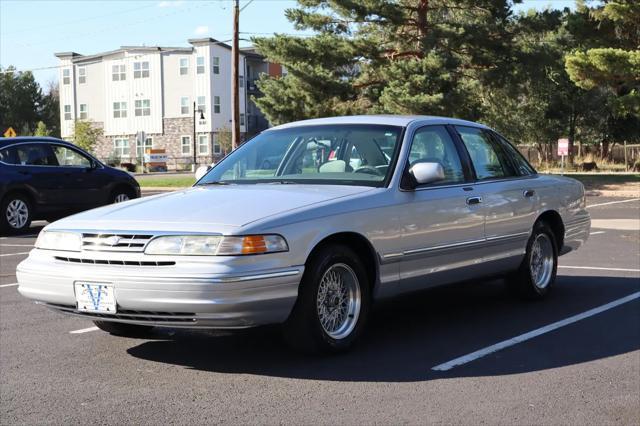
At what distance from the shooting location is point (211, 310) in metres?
4.89

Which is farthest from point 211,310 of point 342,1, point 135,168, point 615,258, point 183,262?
point 135,168

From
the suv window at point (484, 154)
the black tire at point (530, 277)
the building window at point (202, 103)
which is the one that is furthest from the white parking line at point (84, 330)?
the building window at point (202, 103)

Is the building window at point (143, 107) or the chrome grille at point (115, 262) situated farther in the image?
the building window at point (143, 107)

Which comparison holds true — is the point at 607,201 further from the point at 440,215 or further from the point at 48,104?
the point at 48,104

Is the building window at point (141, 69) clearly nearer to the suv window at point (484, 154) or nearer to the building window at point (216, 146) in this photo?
the building window at point (216, 146)

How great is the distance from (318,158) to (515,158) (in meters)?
2.35

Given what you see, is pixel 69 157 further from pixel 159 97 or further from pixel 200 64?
pixel 159 97

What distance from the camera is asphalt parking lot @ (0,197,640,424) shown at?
451cm

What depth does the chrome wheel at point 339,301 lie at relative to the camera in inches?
216

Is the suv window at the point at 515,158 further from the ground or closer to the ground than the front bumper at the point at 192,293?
further from the ground

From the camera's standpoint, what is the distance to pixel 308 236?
5234mm

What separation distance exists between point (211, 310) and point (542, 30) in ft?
100.0

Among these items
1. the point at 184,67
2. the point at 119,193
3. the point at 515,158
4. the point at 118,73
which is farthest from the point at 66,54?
the point at 515,158

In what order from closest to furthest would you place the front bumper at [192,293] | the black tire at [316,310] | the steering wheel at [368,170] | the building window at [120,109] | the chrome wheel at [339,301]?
the front bumper at [192,293] → the black tire at [316,310] → the chrome wheel at [339,301] → the steering wheel at [368,170] → the building window at [120,109]
